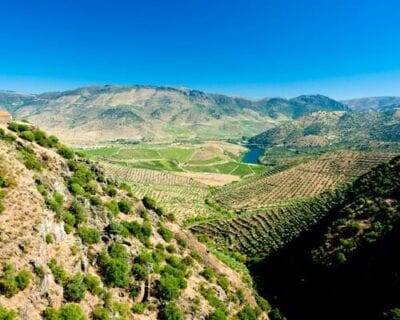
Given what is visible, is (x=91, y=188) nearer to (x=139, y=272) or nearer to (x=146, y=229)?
(x=146, y=229)

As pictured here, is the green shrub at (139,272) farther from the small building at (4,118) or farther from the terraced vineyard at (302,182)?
the terraced vineyard at (302,182)

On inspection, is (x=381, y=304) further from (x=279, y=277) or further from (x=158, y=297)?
(x=158, y=297)

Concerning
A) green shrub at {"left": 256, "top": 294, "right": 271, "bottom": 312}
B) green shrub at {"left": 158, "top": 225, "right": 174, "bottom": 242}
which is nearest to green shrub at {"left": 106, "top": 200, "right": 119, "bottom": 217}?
green shrub at {"left": 158, "top": 225, "right": 174, "bottom": 242}

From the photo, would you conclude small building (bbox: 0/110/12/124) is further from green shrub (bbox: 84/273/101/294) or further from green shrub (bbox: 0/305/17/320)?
green shrub (bbox: 0/305/17/320)

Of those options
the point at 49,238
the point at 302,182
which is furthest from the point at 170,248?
the point at 302,182

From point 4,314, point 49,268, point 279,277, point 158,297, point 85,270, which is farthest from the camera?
point 279,277

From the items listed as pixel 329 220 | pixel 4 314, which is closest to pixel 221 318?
pixel 4 314
